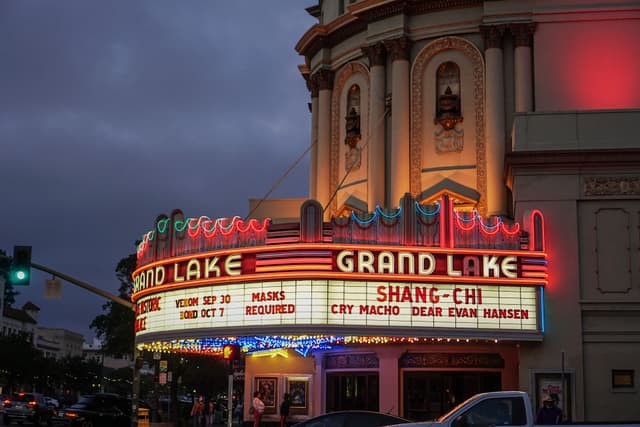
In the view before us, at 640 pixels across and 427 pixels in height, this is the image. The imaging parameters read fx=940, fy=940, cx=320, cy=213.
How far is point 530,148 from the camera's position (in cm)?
2886

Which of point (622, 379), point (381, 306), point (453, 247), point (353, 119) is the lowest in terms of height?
point (622, 379)

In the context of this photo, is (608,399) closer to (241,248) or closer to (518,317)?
(518,317)

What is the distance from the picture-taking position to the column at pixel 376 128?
3572 cm

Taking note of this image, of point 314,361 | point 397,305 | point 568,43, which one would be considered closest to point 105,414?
point 314,361

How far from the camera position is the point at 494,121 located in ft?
111

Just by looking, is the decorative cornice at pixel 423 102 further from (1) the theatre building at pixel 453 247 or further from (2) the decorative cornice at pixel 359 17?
(2) the decorative cornice at pixel 359 17

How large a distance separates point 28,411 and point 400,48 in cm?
2502

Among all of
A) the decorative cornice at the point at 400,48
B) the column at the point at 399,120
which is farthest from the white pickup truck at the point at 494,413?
the decorative cornice at the point at 400,48

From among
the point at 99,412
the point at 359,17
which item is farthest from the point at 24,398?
the point at 359,17

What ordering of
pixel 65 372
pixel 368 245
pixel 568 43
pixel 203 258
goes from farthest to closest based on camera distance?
pixel 65 372
pixel 568 43
pixel 203 258
pixel 368 245

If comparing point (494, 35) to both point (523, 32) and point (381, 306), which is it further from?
point (381, 306)

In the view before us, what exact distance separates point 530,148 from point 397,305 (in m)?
6.44

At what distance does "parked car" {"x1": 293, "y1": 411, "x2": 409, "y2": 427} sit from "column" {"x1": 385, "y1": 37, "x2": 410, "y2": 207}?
13615 millimetres

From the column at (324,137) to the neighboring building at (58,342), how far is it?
419 ft
